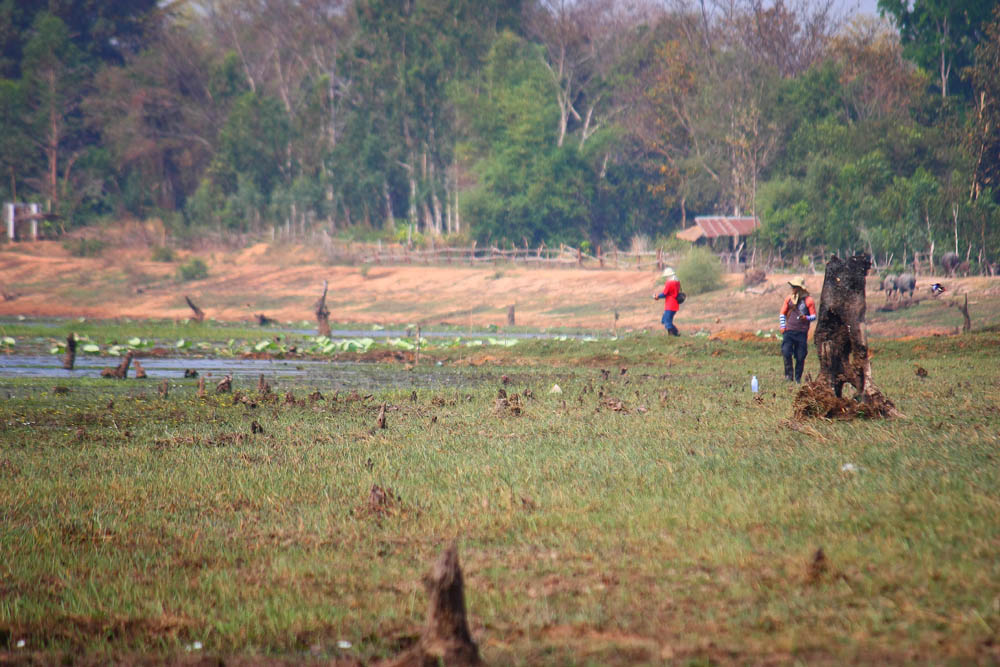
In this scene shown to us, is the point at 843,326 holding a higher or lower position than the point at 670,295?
lower

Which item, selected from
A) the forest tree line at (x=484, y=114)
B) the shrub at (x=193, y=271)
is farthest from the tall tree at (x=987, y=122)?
the shrub at (x=193, y=271)

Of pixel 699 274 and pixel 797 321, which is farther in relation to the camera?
pixel 699 274

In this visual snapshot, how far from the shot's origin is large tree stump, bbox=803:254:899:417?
35.1 ft

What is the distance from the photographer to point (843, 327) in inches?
428

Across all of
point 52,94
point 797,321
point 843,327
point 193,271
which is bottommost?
point 797,321

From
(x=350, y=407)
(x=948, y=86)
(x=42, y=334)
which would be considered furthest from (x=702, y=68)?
(x=350, y=407)

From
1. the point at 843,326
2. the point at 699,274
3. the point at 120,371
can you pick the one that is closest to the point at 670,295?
the point at 120,371

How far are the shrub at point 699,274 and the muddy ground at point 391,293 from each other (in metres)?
0.63

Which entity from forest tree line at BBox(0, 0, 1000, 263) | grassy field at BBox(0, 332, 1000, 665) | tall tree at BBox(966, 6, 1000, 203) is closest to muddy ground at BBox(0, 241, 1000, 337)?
forest tree line at BBox(0, 0, 1000, 263)

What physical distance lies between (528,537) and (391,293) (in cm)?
4472

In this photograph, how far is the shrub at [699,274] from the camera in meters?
42.2

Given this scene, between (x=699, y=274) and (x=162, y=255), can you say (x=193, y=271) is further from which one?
(x=699, y=274)

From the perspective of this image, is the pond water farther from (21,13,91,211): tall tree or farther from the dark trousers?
(21,13,91,211): tall tree

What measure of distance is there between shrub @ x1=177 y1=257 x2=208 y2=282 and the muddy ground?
0.62m
